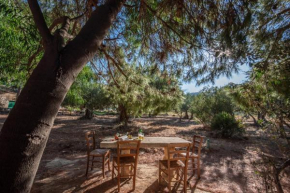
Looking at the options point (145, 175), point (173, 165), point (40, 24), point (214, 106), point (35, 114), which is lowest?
point (145, 175)

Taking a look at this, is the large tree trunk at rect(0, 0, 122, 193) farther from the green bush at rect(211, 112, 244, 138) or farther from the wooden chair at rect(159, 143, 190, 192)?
the green bush at rect(211, 112, 244, 138)

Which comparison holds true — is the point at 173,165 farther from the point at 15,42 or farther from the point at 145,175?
the point at 15,42

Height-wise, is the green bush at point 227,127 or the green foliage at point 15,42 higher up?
the green foliage at point 15,42

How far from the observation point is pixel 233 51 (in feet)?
8.63

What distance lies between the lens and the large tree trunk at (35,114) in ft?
2.77

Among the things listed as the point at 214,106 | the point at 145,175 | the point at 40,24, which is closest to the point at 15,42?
the point at 40,24

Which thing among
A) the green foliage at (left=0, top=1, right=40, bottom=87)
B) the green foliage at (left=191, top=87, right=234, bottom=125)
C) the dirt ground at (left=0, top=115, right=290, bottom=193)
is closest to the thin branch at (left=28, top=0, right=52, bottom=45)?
the green foliage at (left=0, top=1, right=40, bottom=87)

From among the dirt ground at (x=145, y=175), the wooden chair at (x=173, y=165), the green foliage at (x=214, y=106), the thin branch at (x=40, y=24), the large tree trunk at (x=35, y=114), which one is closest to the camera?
the large tree trunk at (x=35, y=114)

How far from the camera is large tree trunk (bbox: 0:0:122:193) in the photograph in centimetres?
85

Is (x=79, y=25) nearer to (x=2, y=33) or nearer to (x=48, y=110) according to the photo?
(x=2, y=33)

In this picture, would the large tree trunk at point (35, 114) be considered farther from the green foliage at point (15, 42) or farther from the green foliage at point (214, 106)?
the green foliage at point (214, 106)

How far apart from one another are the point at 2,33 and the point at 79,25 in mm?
1416

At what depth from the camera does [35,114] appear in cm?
91

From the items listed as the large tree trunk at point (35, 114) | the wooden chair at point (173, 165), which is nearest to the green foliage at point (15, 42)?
the large tree trunk at point (35, 114)
